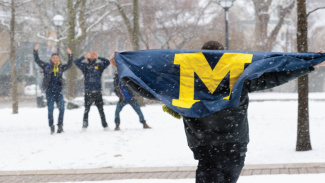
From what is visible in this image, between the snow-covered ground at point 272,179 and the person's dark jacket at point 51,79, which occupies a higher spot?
the person's dark jacket at point 51,79

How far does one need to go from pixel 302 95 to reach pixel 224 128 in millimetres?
4481

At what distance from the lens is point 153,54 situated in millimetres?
4230

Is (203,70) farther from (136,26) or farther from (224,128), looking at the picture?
(136,26)

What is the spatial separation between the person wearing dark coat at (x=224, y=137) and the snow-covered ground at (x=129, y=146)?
3038 mm

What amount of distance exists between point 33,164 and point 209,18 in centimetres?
2485

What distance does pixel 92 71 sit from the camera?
34.8ft

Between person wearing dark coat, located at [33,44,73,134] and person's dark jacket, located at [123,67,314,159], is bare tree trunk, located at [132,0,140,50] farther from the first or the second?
person's dark jacket, located at [123,67,314,159]

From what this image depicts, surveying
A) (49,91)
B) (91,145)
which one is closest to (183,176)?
(91,145)

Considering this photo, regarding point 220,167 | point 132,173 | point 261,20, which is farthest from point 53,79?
point 261,20

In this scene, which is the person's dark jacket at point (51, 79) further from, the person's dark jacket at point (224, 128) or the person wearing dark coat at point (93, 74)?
the person's dark jacket at point (224, 128)

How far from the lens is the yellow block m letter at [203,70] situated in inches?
155

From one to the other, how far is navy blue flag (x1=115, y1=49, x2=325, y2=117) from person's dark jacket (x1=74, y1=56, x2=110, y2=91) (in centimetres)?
641

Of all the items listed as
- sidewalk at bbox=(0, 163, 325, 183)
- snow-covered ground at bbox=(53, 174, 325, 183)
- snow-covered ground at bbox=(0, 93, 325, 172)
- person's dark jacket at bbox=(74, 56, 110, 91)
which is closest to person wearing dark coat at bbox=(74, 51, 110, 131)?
person's dark jacket at bbox=(74, 56, 110, 91)

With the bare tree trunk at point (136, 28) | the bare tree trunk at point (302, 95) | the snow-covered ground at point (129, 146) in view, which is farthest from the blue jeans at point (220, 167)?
the bare tree trunk at point (136, 28)
